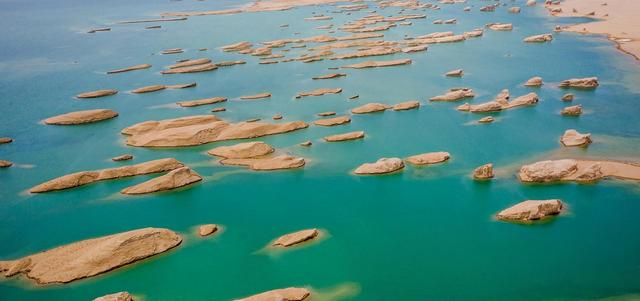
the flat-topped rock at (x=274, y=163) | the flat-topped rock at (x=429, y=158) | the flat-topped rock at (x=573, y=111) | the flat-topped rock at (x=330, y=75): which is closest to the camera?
the flat-topped rock at (x=429, y=158)

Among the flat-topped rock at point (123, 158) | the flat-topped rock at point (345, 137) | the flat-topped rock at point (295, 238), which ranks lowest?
the flat-topped rock at point (295, 238)

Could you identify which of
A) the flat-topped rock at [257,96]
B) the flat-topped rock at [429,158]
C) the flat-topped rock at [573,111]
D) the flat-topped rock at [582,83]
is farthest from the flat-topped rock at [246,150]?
the flat-topped rock at [582,83]

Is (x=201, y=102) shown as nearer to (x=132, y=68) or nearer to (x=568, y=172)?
(x=132, y=68)

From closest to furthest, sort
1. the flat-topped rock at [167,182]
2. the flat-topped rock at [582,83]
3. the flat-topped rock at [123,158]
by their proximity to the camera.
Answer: the flat-topped rock at [167,182] < the flat-topped rock at [123,158] < the flat-topped rock at [582,83]

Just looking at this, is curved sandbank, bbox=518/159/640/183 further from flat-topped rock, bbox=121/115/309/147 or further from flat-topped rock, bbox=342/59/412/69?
flat-topped rock, bbox=342/59/412/69

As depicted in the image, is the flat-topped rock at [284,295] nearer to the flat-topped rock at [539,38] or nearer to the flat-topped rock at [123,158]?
the flat-topped rock at [123,158]

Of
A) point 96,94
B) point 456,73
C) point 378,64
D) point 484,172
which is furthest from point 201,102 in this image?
point 484,172

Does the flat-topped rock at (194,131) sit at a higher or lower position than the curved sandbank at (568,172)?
higher
